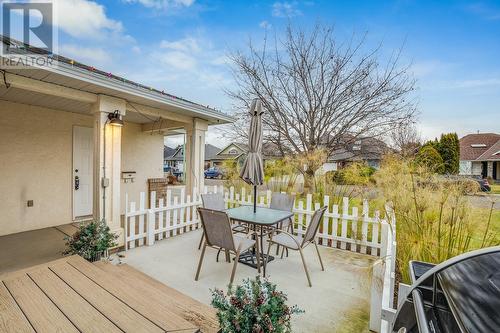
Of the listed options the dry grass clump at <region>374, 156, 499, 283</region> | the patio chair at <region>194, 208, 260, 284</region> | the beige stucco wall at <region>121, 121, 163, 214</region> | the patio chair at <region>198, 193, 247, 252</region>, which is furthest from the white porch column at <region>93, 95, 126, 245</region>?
the dry grass clump at <region>374, 156, 499, 283</region>

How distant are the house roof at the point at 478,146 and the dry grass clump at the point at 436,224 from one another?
26963 millimetres

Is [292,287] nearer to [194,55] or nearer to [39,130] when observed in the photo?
[39,130]

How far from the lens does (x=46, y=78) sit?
350 centimetres

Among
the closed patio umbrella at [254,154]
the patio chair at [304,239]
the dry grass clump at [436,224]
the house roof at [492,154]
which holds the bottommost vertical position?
the patio chair at [304,239]

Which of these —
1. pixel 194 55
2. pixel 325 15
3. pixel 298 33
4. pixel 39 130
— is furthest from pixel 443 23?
pixel 39 130

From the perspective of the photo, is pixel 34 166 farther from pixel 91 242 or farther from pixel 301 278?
pixel 301 278

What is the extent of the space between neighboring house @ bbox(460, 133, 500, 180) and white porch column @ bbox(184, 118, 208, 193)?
23.4 metres

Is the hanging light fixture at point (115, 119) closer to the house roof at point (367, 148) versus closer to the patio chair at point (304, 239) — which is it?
the patio chair at point (304, 239)

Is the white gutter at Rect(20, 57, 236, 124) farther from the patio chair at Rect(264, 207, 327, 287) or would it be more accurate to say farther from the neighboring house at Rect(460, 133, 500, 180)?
the neighboring house at Rect(460, 133, 500, 180)

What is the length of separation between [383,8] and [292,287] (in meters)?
7.80

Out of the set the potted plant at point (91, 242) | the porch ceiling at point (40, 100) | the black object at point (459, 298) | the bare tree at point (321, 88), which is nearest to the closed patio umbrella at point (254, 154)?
the potted plant at point (91, 242)

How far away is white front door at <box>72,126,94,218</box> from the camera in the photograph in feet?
19.4

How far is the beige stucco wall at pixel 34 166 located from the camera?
16.0ft

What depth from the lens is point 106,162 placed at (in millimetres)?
4273
